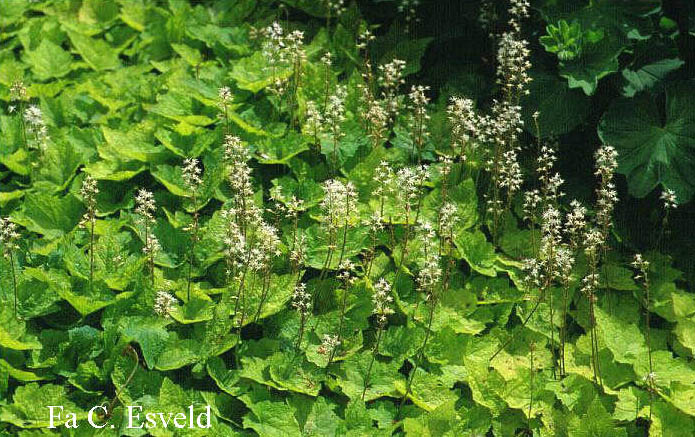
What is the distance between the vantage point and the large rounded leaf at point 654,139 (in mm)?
4660

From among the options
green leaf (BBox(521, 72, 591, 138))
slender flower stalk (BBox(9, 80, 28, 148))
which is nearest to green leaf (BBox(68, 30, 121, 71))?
slender flower stalk (BBox(9, 80, 28, 148))

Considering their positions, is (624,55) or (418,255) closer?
(418,255)

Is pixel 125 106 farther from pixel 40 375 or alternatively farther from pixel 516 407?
pixel 516 407

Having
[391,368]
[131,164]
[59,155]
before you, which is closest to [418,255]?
[391,368]

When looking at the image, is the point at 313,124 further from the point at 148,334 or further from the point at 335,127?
the point at 148,334

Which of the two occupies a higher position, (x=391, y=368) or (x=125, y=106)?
(x=125, y=106)

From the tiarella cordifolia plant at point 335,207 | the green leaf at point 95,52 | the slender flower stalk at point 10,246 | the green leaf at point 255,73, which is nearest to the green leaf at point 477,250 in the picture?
the tiarella cordifolia plant at point 335,207

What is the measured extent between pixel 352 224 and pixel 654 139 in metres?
1.92

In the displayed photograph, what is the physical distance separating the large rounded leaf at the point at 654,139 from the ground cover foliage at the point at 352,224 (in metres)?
0.01

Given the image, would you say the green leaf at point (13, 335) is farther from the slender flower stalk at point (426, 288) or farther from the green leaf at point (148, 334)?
the slender flower stalk at point (426, 288)

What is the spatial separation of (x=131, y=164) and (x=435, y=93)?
2223mm

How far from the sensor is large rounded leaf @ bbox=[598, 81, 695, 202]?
4.66 meters

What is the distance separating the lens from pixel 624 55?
5.08 m

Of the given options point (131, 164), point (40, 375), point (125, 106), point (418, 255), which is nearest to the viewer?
point (40, 375)
